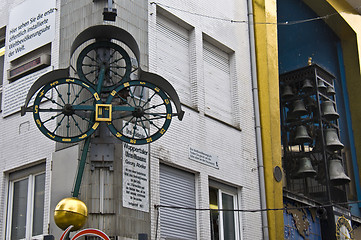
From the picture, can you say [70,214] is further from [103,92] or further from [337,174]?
[337,174]

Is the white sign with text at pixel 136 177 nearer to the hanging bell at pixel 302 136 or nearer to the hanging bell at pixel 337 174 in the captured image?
the hanging bell at pixel 302 136

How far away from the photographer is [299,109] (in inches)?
803

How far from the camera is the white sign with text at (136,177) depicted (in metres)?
12.6

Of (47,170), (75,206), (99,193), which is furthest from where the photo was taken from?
(47,170)

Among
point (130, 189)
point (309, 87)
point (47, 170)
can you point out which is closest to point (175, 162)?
point (130, 189)

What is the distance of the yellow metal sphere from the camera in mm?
11016

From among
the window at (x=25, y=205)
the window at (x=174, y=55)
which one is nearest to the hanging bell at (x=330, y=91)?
the window at (x=174, y=55)

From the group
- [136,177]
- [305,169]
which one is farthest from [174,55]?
[305,169]

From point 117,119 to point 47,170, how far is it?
185 cm

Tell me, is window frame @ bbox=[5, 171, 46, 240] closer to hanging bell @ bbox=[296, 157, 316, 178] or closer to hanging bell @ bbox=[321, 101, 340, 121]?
hanging bell @ bbox=[296, 157, 316, 178]

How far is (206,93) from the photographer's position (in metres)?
16.1

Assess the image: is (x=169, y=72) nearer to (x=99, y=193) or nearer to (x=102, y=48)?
(x=102, y=48)

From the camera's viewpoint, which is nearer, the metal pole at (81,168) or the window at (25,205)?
the metal pole at (81,168)

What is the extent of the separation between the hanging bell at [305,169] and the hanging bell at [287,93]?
2262 millimetres
